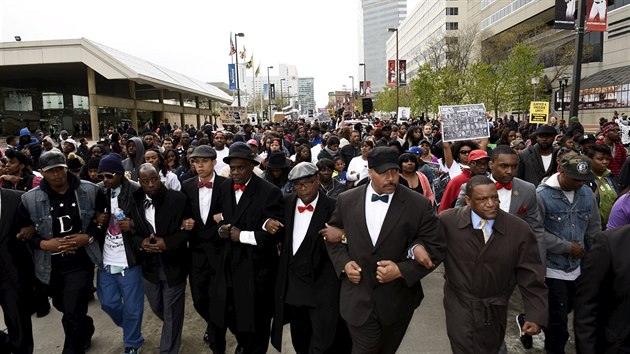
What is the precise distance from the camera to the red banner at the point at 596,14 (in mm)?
12234

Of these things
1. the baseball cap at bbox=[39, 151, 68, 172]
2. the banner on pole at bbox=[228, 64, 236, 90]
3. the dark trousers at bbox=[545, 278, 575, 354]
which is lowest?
the dark trousers at bbox=[545, 278, 575, 354]

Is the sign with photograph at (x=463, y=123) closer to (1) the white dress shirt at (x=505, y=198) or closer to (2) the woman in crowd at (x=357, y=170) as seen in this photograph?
(2) the woman in crowd at (x=357, y=170)

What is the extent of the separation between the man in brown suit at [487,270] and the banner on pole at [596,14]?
1203cm

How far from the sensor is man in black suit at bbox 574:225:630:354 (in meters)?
2.46

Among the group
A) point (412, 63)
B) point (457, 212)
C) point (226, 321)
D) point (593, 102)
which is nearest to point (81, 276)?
point (226, 321)

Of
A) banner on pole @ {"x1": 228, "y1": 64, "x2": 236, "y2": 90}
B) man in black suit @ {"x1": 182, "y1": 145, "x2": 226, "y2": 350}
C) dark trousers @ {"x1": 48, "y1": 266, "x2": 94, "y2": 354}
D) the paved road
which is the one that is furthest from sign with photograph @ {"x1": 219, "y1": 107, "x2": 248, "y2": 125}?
dark trousers @ {"x1": 48, "y1": 266, "x2": 94, "y2": 354}

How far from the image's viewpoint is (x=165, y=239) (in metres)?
4.18

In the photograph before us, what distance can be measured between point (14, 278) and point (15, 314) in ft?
1.14

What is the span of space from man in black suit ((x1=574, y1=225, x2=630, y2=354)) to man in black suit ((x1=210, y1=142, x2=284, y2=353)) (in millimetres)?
2437

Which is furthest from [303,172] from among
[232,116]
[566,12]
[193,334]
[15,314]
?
[232,116]

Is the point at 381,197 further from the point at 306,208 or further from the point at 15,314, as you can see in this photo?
the point at 15,314

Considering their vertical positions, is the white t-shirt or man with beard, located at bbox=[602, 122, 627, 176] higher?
man with beard, located at bbox=[602, 122, 627, 176]

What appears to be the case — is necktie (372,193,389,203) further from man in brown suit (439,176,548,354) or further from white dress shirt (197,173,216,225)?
white dress shirt (197,173,216,225)

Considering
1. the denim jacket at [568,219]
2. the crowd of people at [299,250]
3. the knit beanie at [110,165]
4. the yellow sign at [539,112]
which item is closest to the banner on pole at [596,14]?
the yellow sign at [539,112]
